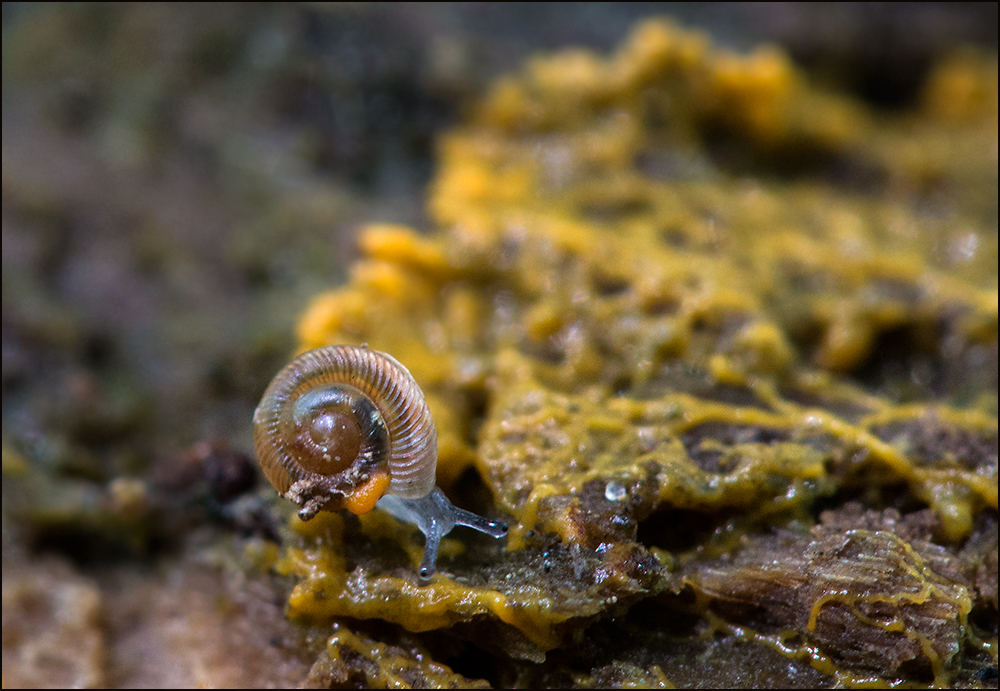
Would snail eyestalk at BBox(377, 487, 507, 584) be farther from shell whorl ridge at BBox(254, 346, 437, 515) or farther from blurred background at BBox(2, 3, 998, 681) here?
blurred background at BBox(2, 3, 998, 681)

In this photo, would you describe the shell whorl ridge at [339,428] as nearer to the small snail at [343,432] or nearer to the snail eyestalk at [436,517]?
the small snail at [343,432]

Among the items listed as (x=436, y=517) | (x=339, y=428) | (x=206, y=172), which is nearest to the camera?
(x=339, y=428)

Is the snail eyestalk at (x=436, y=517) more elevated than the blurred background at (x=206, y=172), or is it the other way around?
the blurred background at (x=206, y=172)

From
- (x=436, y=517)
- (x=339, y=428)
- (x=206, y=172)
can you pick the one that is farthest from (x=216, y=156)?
(x=436, y=517)

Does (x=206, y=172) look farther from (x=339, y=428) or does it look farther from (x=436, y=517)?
(x=436, y=517)

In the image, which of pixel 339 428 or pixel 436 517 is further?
pixel 436 517

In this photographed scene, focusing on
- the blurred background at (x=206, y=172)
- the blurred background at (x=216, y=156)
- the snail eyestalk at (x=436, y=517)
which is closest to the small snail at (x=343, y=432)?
the snail eyestalk at (x=436, y=517)

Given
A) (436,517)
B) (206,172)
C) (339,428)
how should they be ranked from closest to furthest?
(339,428) < (436,517) < (206,172)
